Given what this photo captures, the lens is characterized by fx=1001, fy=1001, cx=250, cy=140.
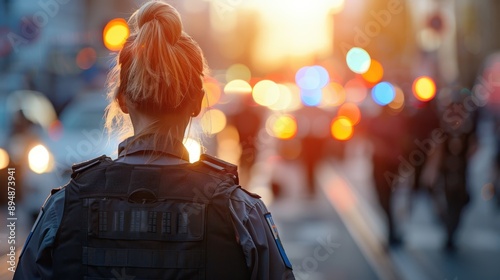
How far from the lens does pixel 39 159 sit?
12891mm

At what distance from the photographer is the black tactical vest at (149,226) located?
2.96m

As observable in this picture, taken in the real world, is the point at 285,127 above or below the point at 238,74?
below

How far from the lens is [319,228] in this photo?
46.9ft

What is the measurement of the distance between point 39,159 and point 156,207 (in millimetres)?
10165

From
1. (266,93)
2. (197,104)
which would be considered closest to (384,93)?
(197,104)

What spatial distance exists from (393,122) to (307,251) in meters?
1.90

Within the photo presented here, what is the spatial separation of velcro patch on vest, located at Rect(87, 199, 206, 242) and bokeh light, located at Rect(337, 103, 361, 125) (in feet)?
76.5

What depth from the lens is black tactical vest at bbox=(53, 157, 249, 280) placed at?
2.96m

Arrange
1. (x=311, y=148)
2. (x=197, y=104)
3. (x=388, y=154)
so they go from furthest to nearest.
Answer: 1. (x=311, y=148)
2. (x=388, y=154)
3. (x=197, y=104)

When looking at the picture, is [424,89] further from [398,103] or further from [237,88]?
[237,88]

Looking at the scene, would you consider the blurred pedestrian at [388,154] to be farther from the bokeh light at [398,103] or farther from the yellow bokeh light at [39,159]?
the yellow bokeh light at [39,159]

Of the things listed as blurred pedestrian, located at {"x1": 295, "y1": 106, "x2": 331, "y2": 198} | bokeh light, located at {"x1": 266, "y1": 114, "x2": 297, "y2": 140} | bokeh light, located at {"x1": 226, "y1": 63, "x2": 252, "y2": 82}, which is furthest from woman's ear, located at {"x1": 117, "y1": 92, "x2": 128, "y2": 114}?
bokeh light, located at {"x1": 266, "y1": 114, "x2": 297, "y2": 140}

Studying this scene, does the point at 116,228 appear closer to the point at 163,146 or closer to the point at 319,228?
the point at 163,146

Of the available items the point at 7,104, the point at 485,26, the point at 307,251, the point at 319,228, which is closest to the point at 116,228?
the point at 307,251
